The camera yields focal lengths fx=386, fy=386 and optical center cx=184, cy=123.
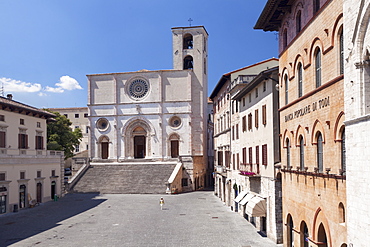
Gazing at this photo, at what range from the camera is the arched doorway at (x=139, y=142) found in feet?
190

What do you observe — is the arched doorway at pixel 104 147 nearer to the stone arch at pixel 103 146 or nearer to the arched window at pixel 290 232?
the stone arch at pixel 103 146

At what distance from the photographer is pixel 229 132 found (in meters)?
36.5

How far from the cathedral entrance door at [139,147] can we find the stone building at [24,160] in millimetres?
18212

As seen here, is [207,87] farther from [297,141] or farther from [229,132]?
[297,141]

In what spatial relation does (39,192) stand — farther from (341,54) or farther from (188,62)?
(341,54)

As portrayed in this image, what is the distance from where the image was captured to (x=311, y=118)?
46.8ft

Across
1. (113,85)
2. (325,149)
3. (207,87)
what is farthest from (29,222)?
(207,87)

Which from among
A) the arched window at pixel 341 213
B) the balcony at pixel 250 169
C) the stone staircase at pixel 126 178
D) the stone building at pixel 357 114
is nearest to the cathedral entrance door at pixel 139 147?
the stone staircase at pixel 126 178

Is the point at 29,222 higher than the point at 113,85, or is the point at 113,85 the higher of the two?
the point at 113,85

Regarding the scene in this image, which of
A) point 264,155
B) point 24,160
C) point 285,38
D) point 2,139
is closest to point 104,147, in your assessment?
point 24,160

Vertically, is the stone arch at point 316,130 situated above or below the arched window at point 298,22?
below

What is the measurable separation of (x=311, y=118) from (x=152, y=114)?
4376cm

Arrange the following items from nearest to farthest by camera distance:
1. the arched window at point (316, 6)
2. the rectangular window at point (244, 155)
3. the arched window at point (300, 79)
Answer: the arched window at point (316, 6) < the arched window at point (300, 79) < the rectangular window at point (244, 155)

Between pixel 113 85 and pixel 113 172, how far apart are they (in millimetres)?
14387
